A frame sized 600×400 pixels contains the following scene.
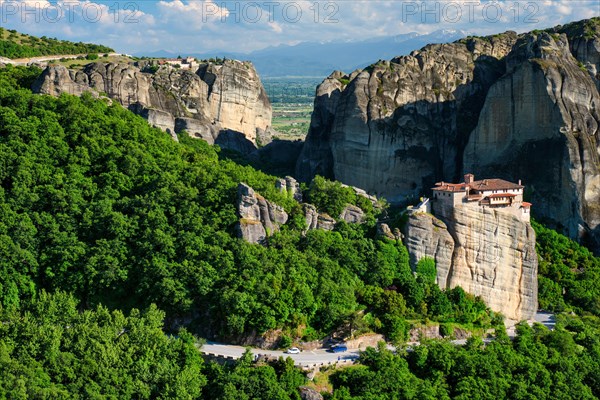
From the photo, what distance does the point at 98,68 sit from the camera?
220 ft

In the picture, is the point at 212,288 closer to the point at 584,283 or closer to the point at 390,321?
the point at 390,321

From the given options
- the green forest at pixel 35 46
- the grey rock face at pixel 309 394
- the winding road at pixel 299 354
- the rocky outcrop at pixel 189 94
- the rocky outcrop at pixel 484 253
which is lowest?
the grey rock face at pixel 309 394

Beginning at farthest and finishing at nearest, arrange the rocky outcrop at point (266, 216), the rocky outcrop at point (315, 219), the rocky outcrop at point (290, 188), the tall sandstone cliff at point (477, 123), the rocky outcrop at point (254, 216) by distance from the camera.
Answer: the tall sandstone cliff at point (477, 123) → the rocky outcrop at point (290, 188) → the rocky outcrop at point (315, 219) → the rocky outcrop at point (266, 216) → the rocky outcrop at point (254, 216)

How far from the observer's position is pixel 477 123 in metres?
66.0

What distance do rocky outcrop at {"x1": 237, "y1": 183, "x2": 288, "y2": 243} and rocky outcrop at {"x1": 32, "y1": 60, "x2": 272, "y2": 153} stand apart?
18782 mm

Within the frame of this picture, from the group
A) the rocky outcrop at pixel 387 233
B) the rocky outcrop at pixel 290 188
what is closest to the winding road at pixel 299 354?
the rocky outcrop at pixel 387 233

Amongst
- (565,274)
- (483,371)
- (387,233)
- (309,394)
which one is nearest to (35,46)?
(387,233)

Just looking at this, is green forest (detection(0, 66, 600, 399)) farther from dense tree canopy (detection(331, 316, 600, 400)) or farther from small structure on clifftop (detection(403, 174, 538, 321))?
small structure on clifftop (detection(403, 174, 538, 321))

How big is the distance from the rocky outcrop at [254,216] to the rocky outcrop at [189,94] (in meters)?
18.8

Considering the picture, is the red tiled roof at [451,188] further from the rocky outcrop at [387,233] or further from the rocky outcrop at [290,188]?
the rocky outcrop at [290,188]

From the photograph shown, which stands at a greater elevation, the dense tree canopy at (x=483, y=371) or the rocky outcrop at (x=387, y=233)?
the rocky outcrop at (x=387, y=233)

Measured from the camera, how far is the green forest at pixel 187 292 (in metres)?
37.3

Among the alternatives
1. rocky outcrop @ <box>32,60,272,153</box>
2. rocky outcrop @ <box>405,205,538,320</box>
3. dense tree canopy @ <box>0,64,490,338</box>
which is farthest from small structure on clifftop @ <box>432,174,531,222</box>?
rocky outcrop @ <box>32,60,272,153</box>

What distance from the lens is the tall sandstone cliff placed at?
61125 mm
